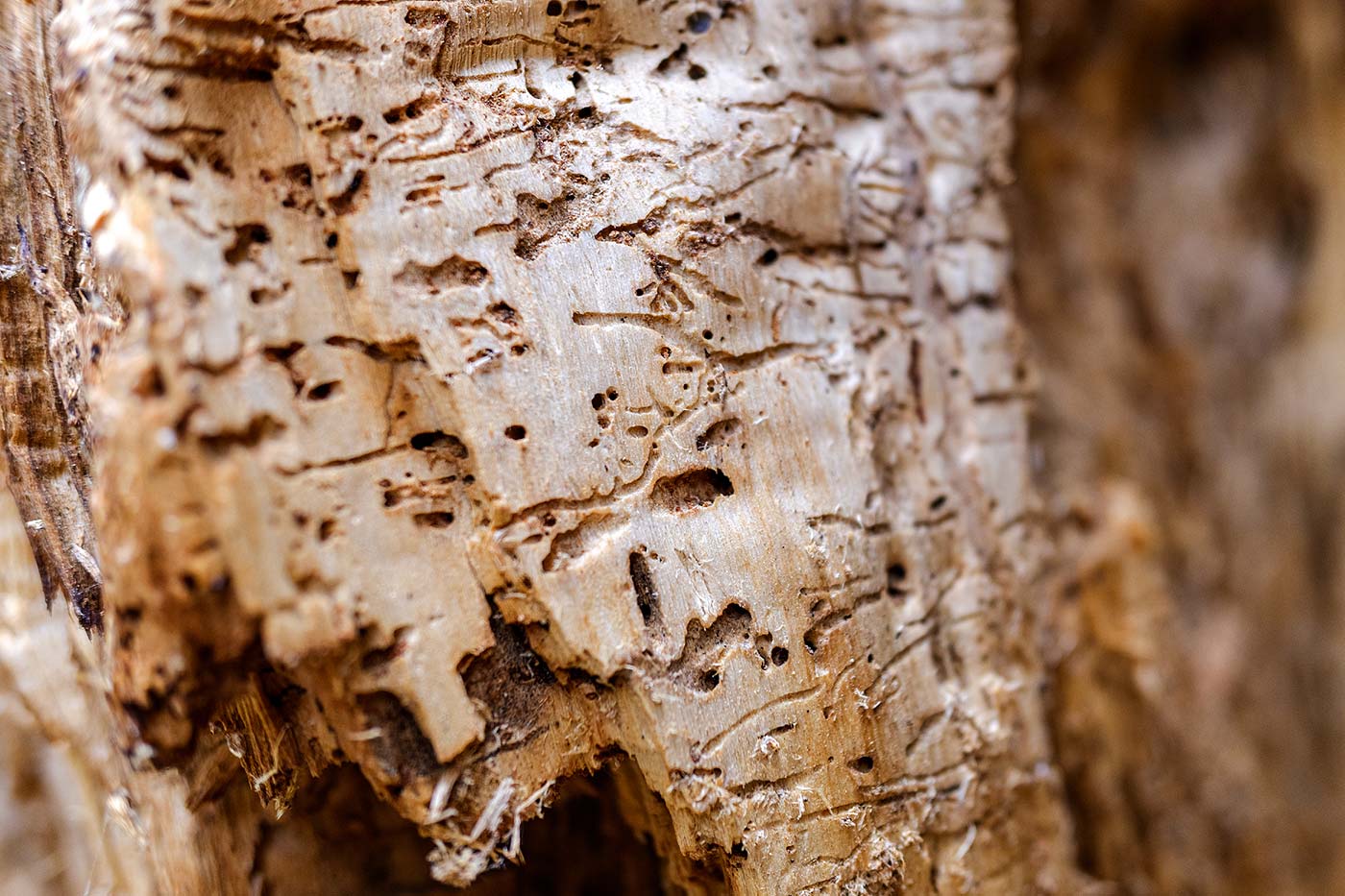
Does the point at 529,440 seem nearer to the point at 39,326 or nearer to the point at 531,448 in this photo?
the point at 531,448

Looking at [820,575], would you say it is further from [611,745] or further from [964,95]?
[964,95]

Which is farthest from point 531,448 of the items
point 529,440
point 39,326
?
point 39,326

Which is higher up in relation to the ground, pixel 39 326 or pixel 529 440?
pixel 39 326

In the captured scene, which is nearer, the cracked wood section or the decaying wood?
the cracked wood section

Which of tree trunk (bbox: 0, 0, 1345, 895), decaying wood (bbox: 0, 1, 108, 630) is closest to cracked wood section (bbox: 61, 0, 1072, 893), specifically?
tree trunk (bbox: 0, 0, 1345, 895)

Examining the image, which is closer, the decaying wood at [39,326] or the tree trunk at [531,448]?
the tree trunk at [531,448]

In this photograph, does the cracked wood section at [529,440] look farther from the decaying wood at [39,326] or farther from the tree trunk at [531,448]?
the decaying wood at [39,326]

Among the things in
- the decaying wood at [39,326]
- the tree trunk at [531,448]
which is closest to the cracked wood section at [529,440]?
the tree trunk at [531,448]

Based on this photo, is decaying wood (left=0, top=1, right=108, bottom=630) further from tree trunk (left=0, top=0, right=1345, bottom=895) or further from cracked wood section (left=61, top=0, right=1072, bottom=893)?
cracked wood section (left=61, top=0, right=1072, bottom=893)
